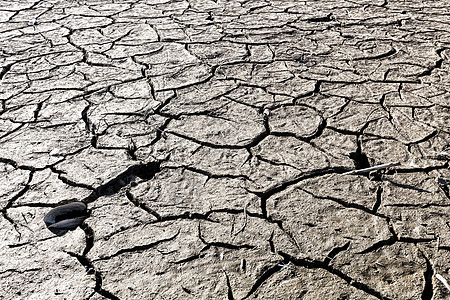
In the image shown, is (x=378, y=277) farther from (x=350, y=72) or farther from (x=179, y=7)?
(x=179, y=7)

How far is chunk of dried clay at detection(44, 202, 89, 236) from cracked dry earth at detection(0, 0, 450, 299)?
1.4 inches

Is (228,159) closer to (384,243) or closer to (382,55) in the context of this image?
(384,243)

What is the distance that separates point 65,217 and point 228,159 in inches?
31.7

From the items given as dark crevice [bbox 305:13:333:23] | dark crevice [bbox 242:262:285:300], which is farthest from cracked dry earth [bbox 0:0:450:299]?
dark crevice [bbox 305:13:333:23]

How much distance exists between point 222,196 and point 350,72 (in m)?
1.56

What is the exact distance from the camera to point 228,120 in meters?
2.88

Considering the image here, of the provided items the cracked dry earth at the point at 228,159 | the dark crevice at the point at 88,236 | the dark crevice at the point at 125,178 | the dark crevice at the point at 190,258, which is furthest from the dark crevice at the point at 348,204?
the dark crevice at the point at 88,236

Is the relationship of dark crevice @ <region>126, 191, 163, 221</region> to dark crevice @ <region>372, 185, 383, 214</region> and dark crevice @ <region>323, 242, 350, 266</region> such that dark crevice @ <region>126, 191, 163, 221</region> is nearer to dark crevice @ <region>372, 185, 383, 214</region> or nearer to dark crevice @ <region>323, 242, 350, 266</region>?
dark crevice @ <region>323, 242, 350, 266</region>

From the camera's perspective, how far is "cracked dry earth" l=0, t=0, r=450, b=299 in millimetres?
1913

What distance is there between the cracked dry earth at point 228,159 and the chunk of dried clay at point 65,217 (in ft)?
0.11

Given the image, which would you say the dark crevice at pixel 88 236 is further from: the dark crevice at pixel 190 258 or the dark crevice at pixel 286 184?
the dark crevice at pixel 286 184

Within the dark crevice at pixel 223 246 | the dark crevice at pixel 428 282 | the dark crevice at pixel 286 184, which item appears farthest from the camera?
the dark crevice at pixel 286 184

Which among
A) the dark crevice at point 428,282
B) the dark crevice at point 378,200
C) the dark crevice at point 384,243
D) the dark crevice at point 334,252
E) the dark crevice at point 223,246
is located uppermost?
the dark crevice at point 428,282

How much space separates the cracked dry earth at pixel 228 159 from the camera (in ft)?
6.28
